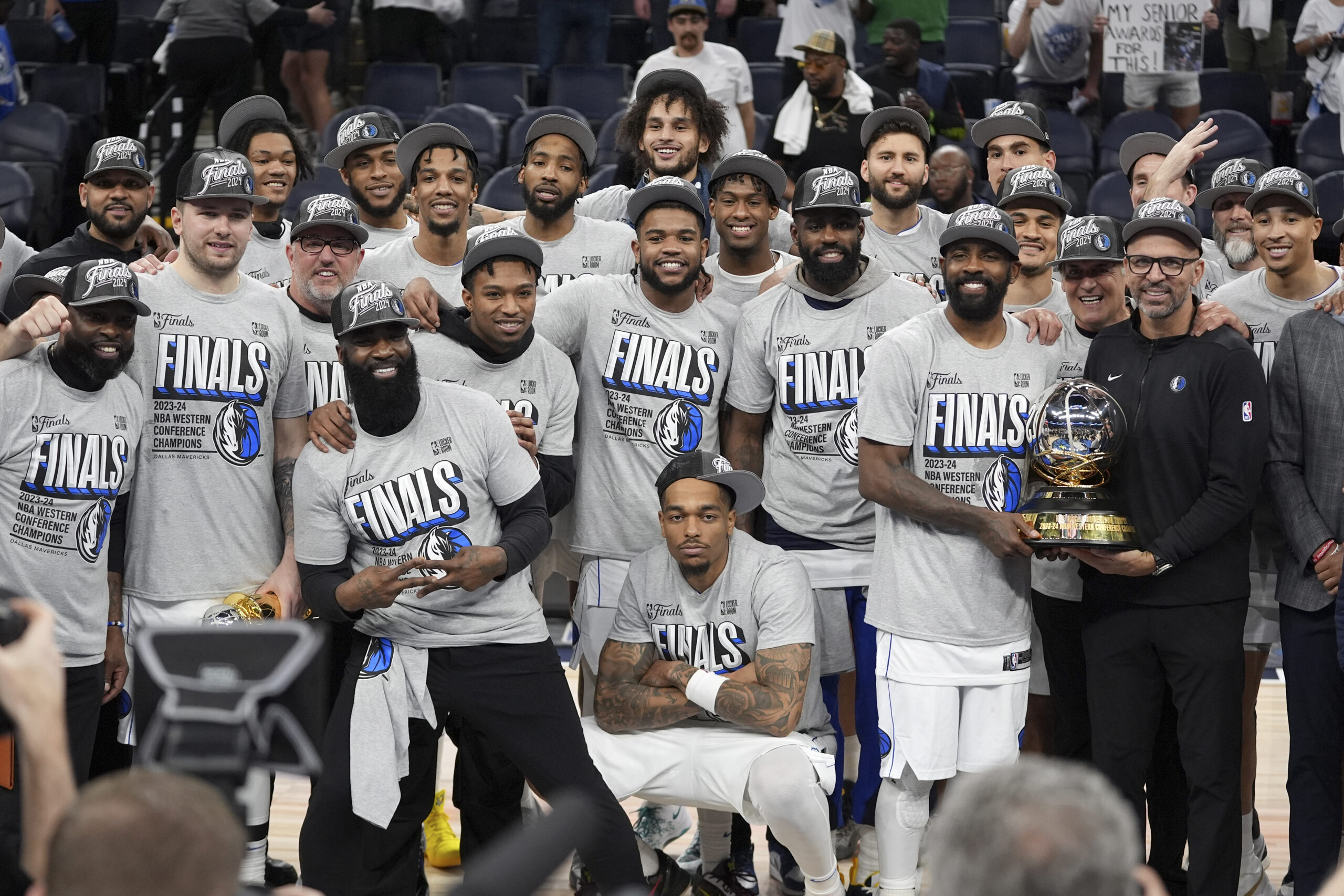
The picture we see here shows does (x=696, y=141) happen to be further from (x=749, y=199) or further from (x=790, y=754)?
(x=790, y=754)

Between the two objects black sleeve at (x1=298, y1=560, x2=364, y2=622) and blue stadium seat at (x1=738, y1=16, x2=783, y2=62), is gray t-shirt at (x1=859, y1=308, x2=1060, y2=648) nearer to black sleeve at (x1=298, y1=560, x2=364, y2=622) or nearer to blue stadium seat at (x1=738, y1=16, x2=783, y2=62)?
black sleeve at (x1=298, y1=560, x2=364, y2=622)

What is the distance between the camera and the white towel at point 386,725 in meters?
4.31

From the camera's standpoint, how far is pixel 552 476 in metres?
4.89

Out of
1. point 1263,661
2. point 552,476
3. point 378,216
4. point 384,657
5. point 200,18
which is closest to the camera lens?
point 384,657

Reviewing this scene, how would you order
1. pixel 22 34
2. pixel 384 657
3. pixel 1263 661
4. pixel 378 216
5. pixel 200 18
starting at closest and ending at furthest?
pixel 384 657
pixel 1263 661
pixel 378 216
pixel 200 18
pixel 22 34

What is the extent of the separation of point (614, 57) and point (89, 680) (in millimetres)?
7743

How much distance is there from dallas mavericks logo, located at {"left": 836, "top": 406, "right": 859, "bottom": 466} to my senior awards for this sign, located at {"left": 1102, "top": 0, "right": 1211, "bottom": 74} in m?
4.53

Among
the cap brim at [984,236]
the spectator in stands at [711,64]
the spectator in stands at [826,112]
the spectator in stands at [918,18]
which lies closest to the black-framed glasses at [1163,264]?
the cap brim at [984,236]

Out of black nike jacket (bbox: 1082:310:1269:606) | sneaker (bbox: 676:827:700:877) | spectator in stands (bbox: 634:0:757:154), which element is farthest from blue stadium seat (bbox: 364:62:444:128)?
black nike jacket (bbox: 1082:310:1269:606)

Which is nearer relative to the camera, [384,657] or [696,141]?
[384,657]

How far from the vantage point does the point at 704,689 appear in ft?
15.4

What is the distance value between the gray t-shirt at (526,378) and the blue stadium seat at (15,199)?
4.62 meters

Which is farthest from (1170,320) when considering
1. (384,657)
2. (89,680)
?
(89,680)

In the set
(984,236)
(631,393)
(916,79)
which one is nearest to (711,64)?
(916,79)
